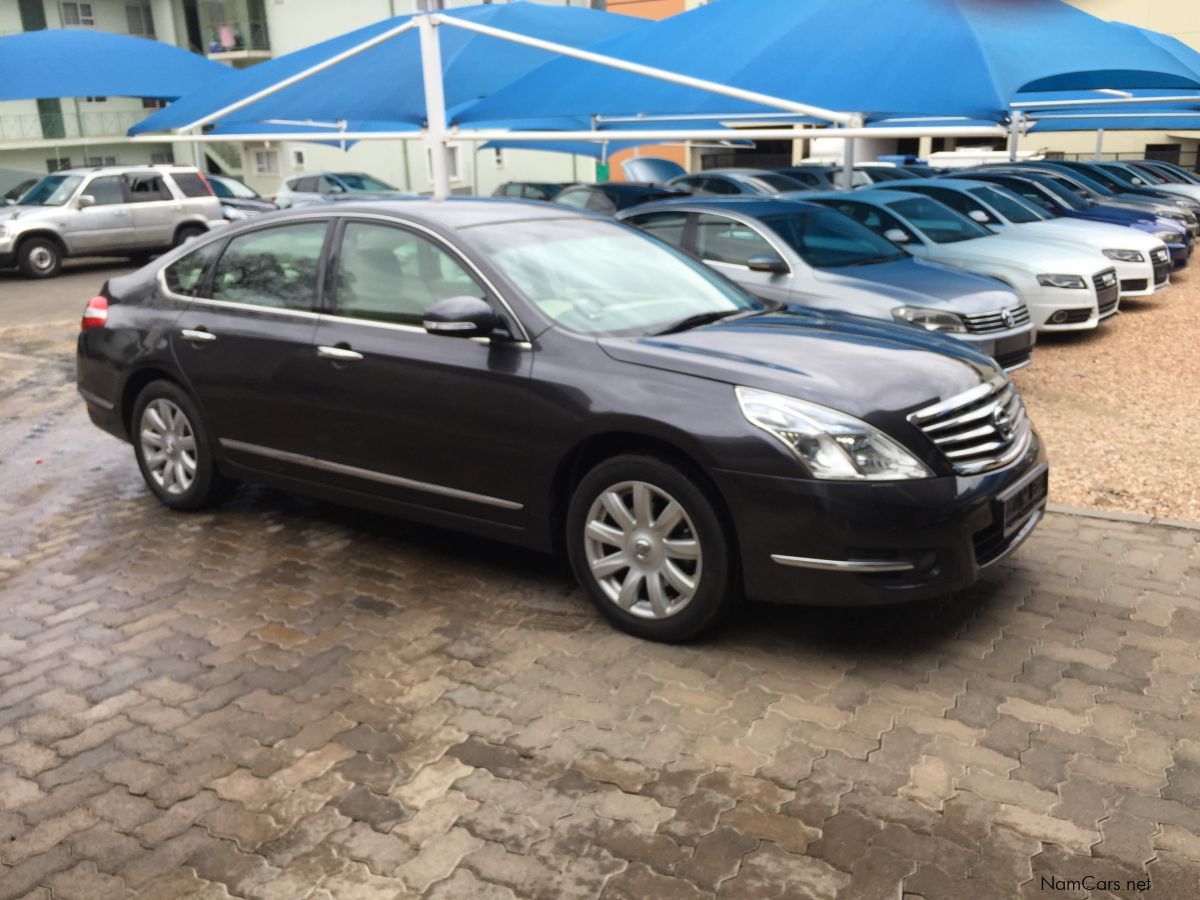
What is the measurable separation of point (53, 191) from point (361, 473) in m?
16.8

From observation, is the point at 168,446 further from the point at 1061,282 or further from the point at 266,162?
the point at 266,162

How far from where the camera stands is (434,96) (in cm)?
950

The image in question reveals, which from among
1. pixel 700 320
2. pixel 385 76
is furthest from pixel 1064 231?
pixel 700 320

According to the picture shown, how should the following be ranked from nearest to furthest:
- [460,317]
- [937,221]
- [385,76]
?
[460,317] < [937,221] < [385,76]

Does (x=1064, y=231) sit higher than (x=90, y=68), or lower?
lower

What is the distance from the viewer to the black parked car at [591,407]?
3889 mm

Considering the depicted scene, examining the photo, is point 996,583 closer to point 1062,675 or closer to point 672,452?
A: point 1062,675

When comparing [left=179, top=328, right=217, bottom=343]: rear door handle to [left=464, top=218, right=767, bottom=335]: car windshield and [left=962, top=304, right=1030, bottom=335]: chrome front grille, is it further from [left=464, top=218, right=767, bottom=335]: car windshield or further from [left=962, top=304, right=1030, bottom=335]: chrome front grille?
[left=962, top=304, right=1030, bottom=335]: chrome front grille

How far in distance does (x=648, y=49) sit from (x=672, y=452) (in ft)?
25.9

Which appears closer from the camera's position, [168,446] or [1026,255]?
[168,446]

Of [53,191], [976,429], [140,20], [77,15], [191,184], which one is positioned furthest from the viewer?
[140,20]

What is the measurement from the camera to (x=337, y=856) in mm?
3039

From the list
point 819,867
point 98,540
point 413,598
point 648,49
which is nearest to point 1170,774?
point 819,867

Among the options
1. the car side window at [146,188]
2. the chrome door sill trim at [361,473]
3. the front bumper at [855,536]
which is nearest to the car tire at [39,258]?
the car side window at [146,188]
